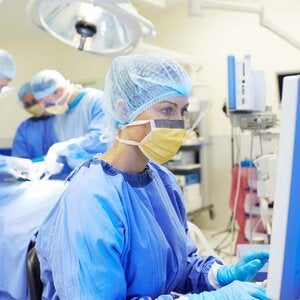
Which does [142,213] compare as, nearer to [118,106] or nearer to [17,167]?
[118,106]

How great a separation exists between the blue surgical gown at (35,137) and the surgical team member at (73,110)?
0.34 feet

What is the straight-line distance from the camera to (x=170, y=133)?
1.09m

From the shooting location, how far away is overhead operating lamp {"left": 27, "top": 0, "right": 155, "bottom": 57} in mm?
1480

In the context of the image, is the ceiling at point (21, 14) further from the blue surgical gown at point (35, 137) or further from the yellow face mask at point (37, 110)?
the blue surgical gown at point (35, 137)

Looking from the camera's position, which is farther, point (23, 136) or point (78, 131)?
point (23, 136)

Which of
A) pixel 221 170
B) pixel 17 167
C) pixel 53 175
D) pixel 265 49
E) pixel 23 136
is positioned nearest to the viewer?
pixel 17 167

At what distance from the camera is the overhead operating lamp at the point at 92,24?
4.86ft

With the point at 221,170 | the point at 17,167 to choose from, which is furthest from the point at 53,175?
the point at 221,170

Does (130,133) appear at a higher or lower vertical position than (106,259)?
higher

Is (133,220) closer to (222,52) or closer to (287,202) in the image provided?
(287,202)

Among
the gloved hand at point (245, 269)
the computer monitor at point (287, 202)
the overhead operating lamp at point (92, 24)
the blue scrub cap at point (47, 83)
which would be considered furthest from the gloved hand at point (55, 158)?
the computer monitor at point (287, 202)

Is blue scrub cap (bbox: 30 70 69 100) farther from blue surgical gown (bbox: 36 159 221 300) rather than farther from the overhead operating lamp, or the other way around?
blue surgical gown (bbox: 36 159 221 300)

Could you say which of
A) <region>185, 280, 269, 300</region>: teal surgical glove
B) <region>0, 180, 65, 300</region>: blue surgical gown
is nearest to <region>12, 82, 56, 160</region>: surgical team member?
<region>0, 180, 65, 300</region>: blue surgical gown

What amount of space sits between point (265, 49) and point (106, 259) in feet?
12.3
